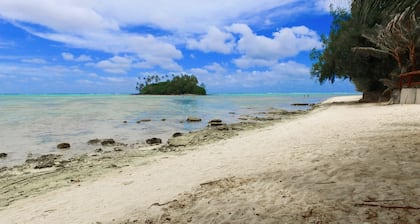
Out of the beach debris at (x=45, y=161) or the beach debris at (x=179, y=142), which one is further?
the beach debris at (x=179, y=142)

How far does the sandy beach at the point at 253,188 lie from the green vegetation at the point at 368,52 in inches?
513

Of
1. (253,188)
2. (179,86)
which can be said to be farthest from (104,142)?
(179,86)

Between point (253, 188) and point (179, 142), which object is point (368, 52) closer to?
point (179, 142)

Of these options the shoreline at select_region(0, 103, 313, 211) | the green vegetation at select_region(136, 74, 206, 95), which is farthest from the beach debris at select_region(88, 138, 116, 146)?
the green vegetation at select_region(136, 74, 206, 95)

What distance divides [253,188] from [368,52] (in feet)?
69.0

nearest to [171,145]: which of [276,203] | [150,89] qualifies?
[276,203]

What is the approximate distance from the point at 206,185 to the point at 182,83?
107954 millimetres

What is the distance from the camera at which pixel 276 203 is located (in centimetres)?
369

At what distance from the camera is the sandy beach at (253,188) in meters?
3.42

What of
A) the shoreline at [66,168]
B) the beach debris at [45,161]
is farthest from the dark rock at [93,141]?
the beach debris at [45,161]

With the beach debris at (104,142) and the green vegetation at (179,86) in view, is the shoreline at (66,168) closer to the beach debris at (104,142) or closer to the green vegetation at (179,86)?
the beach debris at (104,142)

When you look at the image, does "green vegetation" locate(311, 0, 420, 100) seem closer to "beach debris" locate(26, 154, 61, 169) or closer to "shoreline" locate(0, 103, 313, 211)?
"shoreline" locate(0, 103, 313, 211)

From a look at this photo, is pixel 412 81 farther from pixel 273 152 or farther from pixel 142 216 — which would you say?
pixel 142 216

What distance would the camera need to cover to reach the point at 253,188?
4.40 metres
